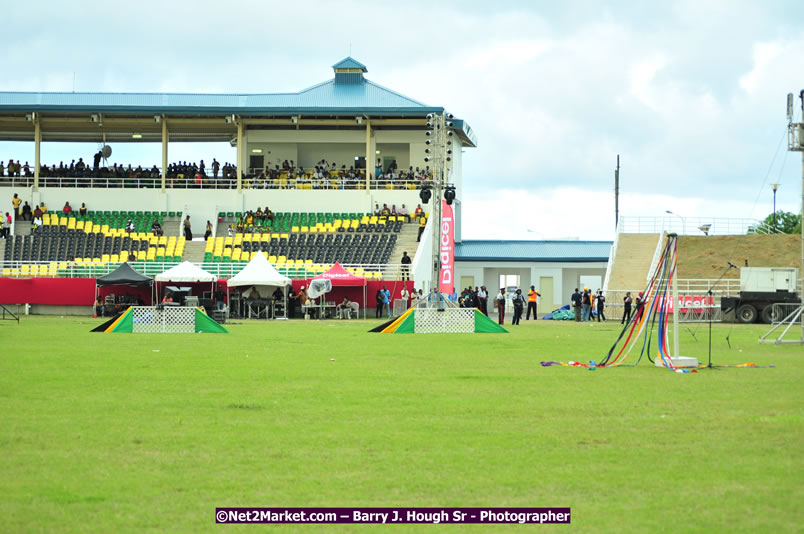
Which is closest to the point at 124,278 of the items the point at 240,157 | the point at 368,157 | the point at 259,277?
the point at 259,277

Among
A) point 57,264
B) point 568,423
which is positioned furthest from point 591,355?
point 57,264

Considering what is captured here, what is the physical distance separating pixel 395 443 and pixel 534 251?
5849 centimetres

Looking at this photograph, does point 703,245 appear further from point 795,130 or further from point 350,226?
point 795,130

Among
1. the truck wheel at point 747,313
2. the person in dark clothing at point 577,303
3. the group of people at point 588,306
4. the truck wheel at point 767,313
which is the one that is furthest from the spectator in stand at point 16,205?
the truck wheel at point 767,313

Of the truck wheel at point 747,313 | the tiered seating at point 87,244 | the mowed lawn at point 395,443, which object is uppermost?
the tiered seating at point 87,244

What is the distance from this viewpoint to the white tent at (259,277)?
153 ft

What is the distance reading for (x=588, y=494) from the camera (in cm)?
757

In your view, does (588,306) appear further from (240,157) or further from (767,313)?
(240,157)

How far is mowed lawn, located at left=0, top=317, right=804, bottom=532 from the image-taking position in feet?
23.6

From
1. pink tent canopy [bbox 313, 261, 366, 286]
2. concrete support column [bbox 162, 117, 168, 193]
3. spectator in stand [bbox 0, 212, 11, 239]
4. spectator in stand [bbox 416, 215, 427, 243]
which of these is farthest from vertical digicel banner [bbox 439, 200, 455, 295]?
spectator in stand [bbox 0, 212, 11, 239]

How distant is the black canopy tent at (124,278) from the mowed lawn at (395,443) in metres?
27.9

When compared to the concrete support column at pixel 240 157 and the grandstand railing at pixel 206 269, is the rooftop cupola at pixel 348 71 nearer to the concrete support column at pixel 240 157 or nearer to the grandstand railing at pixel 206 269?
the concrete support column at pixel 240 157

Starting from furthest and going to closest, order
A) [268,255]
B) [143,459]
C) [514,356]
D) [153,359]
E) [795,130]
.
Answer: [268,255], [795,130], [514,356], [153,359], [143,459]

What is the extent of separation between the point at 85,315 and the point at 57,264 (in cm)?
397
